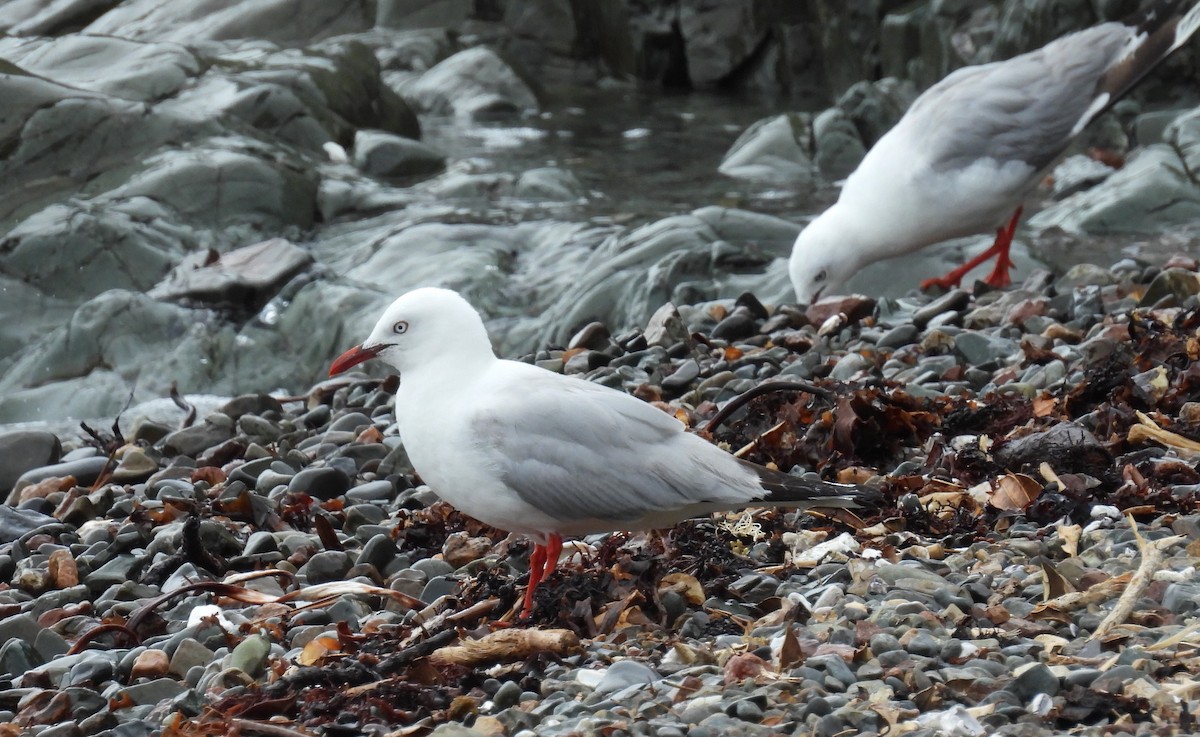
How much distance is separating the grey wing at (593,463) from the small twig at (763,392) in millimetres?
937

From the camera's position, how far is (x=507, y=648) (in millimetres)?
3549

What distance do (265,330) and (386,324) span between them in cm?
551

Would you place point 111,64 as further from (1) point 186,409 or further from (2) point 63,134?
(1) point 186,409

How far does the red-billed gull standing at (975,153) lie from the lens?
8078 millimetres

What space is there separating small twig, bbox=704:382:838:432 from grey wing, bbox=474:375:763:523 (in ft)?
3.08

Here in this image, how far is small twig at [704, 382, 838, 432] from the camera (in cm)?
496

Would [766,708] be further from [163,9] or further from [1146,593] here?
[163,9]

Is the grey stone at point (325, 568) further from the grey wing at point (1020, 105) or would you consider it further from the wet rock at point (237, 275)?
the wet rock at point (237, 275)

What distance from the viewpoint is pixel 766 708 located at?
122 inches

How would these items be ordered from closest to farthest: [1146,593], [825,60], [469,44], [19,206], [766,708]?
[766,708], [1146,593], [19,206], [825,60], [469,44]

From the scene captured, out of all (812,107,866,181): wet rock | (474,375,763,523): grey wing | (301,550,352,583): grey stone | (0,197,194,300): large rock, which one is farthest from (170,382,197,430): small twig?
(812,107,866,181): wet rock

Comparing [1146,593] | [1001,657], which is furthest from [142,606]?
[1146,593]

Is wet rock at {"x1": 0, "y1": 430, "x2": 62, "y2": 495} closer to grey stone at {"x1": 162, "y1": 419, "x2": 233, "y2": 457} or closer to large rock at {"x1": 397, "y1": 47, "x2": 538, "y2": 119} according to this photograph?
grey stone at {"x1": 162, "y1": 419, "x2": 233, "y2": 457}

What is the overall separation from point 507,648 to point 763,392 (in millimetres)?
1824
